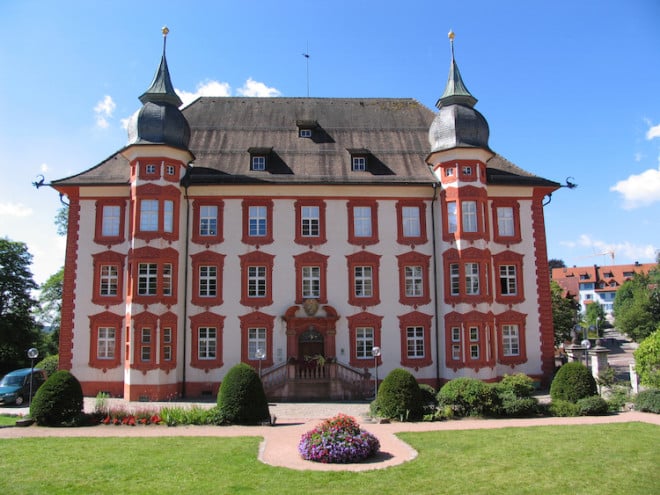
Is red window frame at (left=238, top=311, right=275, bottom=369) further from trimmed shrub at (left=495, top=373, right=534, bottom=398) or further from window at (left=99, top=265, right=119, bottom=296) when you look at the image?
trimmed shrub at (left=495, top=373, right=534, bottom=398)

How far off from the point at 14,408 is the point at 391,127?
24551 millimetres

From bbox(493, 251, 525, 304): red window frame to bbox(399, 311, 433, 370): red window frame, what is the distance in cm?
397

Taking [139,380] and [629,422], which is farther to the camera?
[139,380]

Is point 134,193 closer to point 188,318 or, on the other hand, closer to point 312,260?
point 188,318

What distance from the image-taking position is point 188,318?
1131 inches

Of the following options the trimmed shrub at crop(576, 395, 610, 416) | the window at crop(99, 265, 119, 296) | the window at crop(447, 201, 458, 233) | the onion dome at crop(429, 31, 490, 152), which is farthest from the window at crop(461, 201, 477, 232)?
the window at crop(99, 265, 119, 296)

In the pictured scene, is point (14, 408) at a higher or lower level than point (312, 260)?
lower

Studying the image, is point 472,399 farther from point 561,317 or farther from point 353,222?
point 561,317

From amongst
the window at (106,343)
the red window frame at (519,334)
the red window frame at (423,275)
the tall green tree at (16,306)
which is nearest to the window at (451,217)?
the red window frame at (423,275)

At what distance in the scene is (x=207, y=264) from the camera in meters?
29.1

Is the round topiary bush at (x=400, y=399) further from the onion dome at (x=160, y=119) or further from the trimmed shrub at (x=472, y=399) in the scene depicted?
the onion dome at (x=160, y=119)

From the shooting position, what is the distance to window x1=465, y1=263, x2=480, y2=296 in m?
28.4

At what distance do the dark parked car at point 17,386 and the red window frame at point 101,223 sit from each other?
7.12 metres

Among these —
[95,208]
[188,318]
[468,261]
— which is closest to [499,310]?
[468,261]
